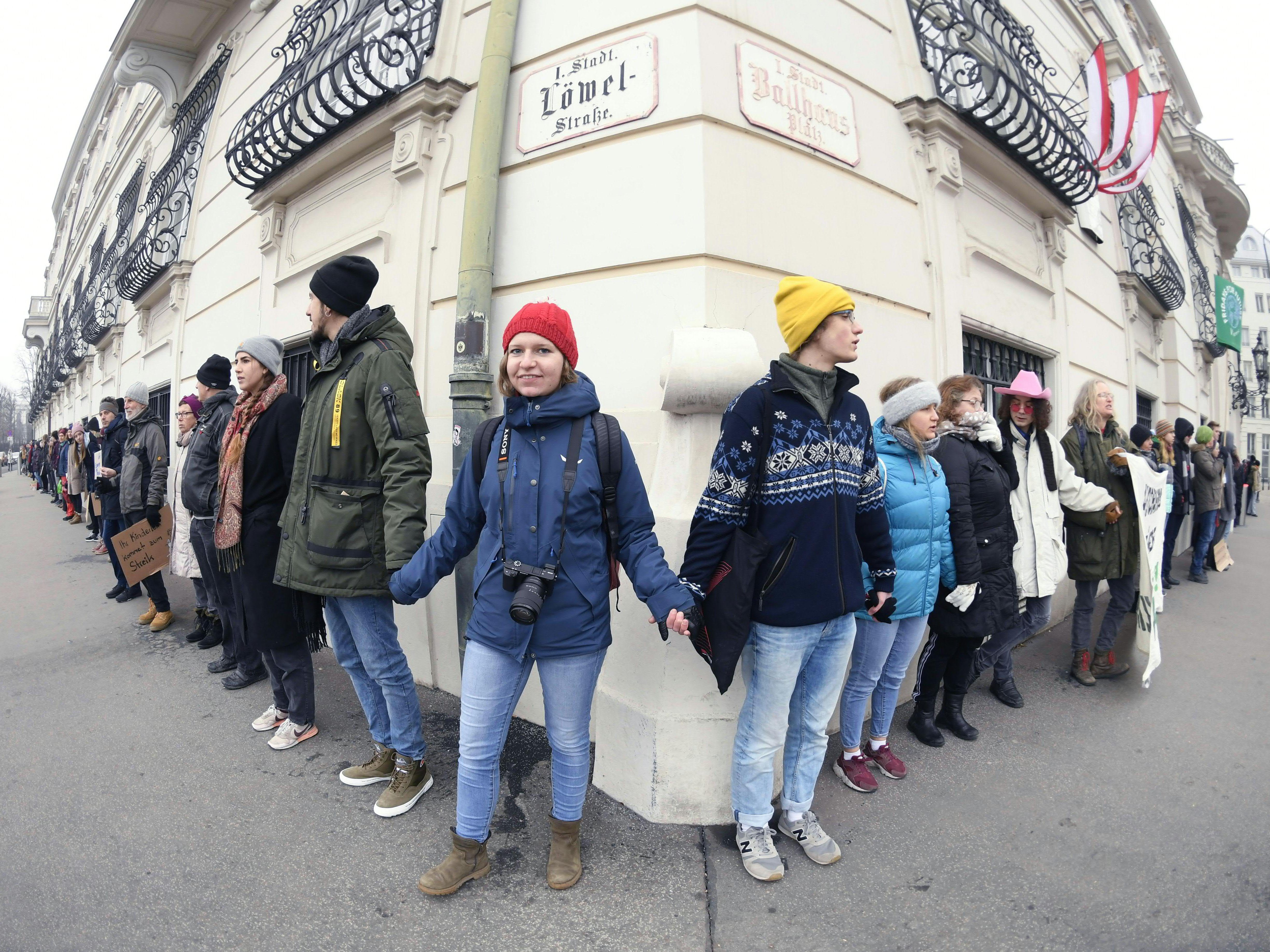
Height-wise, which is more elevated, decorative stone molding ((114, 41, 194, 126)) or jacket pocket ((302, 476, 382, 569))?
decorative stone molding ((114, 41, 194, 126))

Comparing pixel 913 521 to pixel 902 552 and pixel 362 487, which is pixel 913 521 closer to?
pixel 902 552

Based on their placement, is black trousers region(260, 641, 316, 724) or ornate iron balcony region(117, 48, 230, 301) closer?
black trousers region(260, 641, 316, 724)

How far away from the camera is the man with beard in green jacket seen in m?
2.32

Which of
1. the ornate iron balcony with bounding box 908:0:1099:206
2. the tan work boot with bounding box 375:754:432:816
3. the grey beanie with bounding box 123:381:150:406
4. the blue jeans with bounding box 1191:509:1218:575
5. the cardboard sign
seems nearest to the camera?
the tan work boot with bounding box 375:754:432:816

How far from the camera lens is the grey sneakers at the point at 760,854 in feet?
7.06

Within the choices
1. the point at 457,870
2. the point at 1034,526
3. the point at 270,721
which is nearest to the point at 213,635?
the point at 270,721

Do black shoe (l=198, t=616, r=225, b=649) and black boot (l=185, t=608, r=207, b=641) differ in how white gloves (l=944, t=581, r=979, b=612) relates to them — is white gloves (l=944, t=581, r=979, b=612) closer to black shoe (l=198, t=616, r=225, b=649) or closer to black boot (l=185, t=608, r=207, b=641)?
black shoe (l=198, t=616, r=225, b=649)

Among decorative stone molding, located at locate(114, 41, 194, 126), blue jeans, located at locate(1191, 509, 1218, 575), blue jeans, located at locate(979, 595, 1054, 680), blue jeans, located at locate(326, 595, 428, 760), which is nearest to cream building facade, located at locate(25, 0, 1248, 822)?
blue jeans, located at locate(326, 595, 428, 760)

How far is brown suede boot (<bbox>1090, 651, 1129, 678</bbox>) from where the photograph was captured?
4039 mm

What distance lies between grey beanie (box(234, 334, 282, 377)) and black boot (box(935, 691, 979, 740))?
12.2 ft

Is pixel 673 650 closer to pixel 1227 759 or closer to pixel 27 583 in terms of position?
pixel 1227 759

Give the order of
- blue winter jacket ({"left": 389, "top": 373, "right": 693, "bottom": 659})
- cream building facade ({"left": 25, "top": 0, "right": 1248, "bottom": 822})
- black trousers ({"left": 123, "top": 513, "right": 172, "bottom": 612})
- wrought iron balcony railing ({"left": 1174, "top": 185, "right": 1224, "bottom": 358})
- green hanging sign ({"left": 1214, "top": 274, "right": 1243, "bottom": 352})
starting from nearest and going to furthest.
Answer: blue winter jacket ({"left": 389, "top": 373, "right": 693, "bottom": 659}) → cream building facade ({"left": 25, "top": 0, "right": 1248, "bottom": 822}) → black trousers ({"left": 123, "top": 513, "right": 172, "bottom": 612}) → wrought iron balcony railing ({"left": 1174, "top": 185, "right": 1224, "bottom": 358}) → green hanging sign ({"left": 1214, "top": 274, "right": 1243, "bottom": 352})

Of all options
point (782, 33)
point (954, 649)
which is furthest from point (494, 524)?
point (782, 33)

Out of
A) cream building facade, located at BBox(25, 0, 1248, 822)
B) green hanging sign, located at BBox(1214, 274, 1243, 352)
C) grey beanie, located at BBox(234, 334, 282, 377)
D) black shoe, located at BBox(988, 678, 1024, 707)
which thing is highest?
green hanging sign, located at BBox(1214, 274, 1243, 352)
